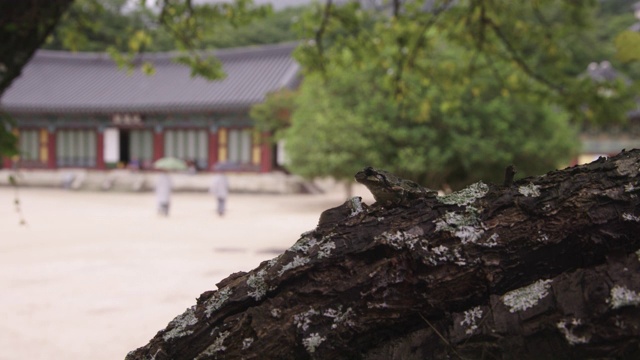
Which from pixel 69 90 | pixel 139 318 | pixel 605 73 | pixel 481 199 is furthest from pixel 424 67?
pixel 69 90

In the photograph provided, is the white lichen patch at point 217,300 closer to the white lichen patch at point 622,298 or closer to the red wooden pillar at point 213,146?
A: the white lichen patch at point 622,298

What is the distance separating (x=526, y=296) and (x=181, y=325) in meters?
0.55

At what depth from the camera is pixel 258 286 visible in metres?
0.94

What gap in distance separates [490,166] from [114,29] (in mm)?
26863

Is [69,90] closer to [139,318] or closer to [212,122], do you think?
[212,122]

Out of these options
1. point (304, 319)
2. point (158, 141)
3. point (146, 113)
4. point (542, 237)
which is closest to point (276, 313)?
point (304, 319)

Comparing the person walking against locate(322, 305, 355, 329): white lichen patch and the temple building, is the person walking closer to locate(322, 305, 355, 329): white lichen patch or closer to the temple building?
the temple building

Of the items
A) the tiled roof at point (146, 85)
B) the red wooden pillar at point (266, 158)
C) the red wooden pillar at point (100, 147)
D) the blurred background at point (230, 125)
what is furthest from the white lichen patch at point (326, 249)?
the red wooden pillar at point (100, 147)

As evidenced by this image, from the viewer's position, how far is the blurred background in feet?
16.9

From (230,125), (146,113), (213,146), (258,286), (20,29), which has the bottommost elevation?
(258,286)

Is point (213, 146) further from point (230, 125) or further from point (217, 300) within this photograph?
point (217, 300)

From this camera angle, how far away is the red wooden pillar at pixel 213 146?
25672 millimetres

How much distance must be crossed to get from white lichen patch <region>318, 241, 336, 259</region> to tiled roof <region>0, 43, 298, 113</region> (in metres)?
23.0

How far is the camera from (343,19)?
17.1 feet
